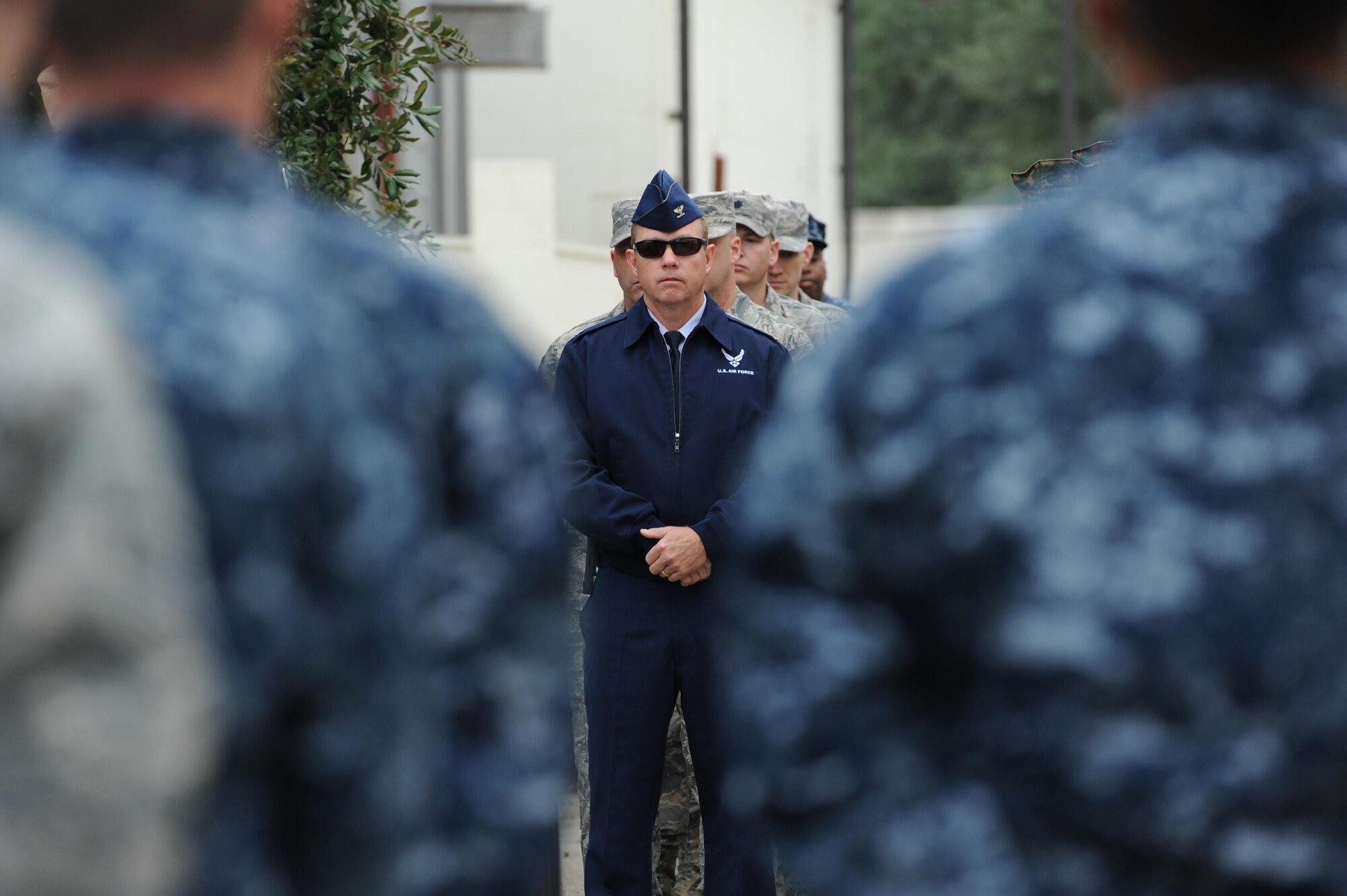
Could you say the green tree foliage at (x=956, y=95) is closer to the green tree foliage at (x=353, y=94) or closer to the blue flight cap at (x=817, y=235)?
the blue flight cap at (x=817, y=235)

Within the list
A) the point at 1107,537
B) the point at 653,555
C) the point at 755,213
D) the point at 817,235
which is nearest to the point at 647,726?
the point at 653,555

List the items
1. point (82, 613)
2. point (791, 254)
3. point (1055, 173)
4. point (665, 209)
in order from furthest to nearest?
point (791, 254) → point (665, 209) → point (1055, 173) → point (82, 613)

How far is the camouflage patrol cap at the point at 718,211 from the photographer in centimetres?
658

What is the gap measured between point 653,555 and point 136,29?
11.9ft

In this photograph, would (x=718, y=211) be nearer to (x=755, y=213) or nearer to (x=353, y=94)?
(x=755, y=213)

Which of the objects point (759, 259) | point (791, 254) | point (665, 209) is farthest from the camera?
point (791, 254)

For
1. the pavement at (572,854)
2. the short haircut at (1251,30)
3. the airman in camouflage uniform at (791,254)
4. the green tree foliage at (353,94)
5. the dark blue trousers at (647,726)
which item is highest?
the green tree foliage at (353,94)

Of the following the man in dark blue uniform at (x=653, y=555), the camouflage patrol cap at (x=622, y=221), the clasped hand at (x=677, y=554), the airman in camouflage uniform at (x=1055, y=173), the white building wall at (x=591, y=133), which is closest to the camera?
the airman in camouflage uniform at (x=1055, y=173)

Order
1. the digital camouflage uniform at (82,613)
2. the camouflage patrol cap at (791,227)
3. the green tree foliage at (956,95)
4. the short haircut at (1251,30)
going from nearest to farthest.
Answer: the digital camouflage uniform at (82,613) → the short haircut at (1251,30) → the camouflage patrol cap at (791,227) → the green tree foliage at (956,95)

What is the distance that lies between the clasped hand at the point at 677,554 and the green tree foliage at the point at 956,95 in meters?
37.9

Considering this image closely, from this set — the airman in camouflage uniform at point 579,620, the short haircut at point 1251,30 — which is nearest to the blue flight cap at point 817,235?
the airman in camouflage uniform at point 579,620

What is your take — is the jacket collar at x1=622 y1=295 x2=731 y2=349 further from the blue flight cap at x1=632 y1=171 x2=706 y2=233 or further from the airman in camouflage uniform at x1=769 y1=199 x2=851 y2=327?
the airman in camouflage uniform at x1=769 y1=199 x2=851 y2=327

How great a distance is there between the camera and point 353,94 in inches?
223

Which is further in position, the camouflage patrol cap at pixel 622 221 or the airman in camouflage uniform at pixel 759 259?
the airman in camouflage uniform at pixel 759 259
